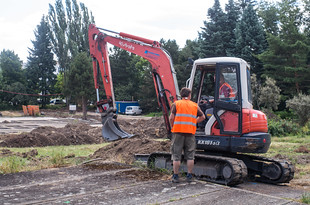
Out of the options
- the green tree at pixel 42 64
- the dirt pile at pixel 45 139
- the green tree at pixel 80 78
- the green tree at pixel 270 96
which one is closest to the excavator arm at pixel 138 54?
the dirt pile at pixel 45 139

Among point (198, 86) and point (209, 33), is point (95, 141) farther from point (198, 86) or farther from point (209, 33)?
point (209, 33)

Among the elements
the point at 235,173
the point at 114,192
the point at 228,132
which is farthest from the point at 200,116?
the point at 114,192

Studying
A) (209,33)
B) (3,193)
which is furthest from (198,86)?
(209,33)

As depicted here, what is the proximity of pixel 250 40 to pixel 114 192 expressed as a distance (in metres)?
34.7

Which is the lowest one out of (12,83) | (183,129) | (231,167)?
(231,167)

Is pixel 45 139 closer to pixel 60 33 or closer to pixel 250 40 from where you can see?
pixel 250 40

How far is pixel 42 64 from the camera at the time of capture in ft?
174

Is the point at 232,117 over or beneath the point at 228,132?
over

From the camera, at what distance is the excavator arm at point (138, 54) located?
8711mm

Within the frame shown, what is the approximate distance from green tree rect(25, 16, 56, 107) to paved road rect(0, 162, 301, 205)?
48.0m

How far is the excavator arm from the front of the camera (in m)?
8.71

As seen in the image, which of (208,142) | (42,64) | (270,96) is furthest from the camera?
(42,64)

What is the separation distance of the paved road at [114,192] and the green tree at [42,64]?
48.0m

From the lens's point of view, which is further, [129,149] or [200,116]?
[129,149]
